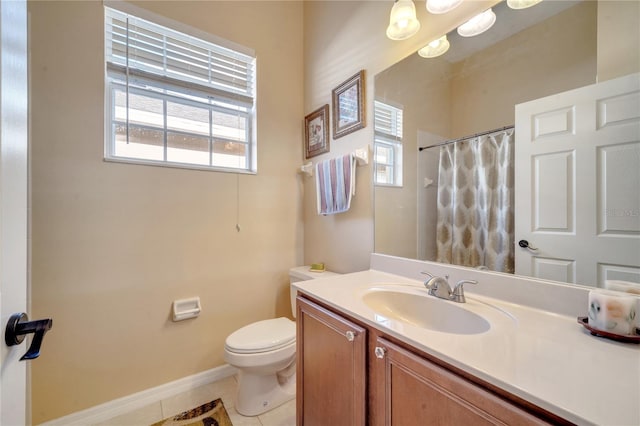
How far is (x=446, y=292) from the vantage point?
989 mm

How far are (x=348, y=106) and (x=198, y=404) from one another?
2.12 meters

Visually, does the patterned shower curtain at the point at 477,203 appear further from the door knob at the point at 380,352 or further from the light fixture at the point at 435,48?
the door knob at the point at 380,352

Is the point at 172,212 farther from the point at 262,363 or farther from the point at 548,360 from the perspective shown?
the point at 548,360

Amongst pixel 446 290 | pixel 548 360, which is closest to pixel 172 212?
pixel 446 290

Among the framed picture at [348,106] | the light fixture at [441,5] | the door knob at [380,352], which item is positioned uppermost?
the light fixture at [441,5]

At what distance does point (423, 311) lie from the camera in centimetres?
103

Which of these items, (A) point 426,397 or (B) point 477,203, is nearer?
(A) point 426,397

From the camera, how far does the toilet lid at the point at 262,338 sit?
1380mm

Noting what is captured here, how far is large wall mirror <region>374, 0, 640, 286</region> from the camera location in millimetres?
768

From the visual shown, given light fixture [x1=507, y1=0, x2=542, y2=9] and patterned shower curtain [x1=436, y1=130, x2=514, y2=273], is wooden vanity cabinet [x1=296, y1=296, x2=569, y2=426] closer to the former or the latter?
patterned shower curtain [x1=436, y1=130, x2=514, y2=273]

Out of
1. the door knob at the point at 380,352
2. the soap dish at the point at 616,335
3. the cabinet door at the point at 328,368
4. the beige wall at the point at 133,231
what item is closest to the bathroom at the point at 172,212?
the beige wall at the point at 133,231

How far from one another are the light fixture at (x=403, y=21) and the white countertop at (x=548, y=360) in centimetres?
129

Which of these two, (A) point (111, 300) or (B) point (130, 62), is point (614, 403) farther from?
(B) point (130, 62)

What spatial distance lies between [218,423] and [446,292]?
1.42 meters
